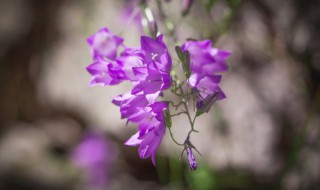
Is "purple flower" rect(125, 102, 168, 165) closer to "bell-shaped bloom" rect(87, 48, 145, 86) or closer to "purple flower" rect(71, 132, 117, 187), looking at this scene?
"bell-shaped bloom" rect(87, 48, 145, 86)

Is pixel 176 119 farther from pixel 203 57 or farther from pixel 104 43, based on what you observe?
pixel 203 57

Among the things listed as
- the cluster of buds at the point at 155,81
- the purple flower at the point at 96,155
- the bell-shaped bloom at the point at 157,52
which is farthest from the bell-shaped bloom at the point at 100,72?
the purple flower at the point at 96,155

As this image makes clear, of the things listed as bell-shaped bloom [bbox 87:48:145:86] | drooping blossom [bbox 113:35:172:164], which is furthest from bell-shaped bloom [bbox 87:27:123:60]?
drooping blossom [bbox 113:35:172:164]

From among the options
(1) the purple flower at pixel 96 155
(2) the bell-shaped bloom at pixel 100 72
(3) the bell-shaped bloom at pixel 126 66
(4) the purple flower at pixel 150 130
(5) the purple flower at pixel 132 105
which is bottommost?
(1) the purple flower at pixel 96 155

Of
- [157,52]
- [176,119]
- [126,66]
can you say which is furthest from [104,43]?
[176,119]

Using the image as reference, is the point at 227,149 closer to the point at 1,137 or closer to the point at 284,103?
the point at 284,103

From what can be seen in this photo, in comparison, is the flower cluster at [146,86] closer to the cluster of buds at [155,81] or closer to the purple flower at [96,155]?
the cluster of buds at [155,81]
